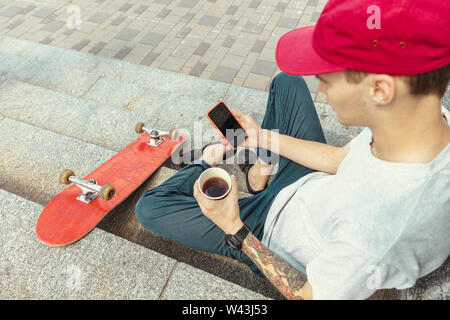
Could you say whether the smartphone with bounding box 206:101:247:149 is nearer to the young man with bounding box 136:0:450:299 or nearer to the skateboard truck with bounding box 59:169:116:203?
the young man with bounding box 136:0:450:299

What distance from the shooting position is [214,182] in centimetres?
164

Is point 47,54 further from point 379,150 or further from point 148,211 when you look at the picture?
point 379,150

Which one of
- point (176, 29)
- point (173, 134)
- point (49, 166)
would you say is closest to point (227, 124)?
point (173, 134)

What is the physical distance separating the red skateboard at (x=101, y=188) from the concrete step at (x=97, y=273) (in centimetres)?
10

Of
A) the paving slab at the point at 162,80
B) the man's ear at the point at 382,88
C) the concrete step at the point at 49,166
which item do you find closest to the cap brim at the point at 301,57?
the man's ear at the point at 382,88

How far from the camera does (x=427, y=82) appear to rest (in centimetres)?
100

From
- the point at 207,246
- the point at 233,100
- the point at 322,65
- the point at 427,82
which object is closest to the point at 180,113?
the point at 233,100

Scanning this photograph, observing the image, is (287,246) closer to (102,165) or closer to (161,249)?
(161,249)

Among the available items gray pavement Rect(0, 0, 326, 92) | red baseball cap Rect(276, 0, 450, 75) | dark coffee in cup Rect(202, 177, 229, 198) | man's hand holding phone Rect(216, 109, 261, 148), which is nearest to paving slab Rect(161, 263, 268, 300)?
dark coffee in cup Rect(202, 177, 229, 198)

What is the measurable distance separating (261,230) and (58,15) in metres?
6.21

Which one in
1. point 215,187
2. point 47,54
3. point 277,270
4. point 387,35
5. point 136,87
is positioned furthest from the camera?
point 47,54

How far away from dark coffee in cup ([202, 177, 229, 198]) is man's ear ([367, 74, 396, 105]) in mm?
851

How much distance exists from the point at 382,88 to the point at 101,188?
6.10 feet

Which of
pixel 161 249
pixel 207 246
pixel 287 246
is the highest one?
pixel 287 246
